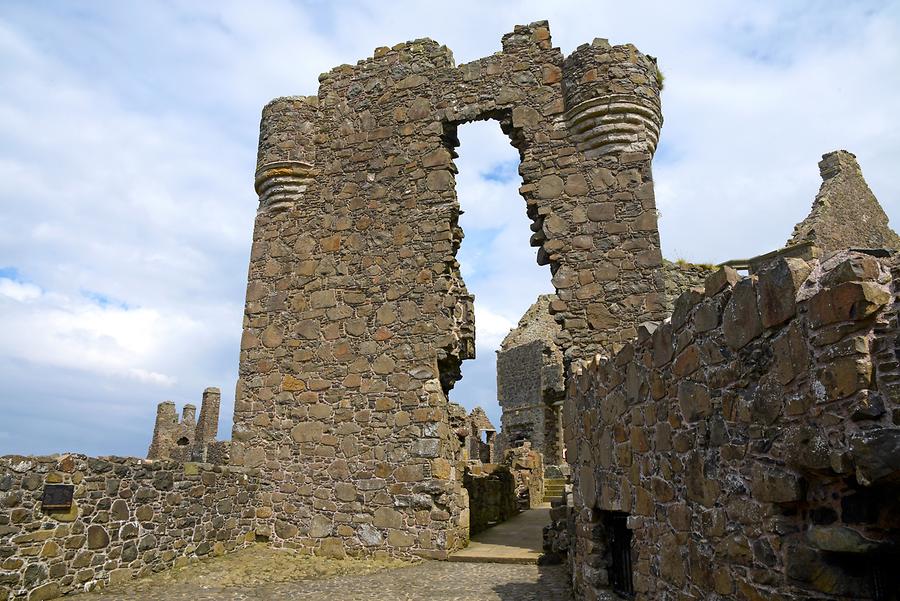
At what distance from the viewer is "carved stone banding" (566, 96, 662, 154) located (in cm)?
932

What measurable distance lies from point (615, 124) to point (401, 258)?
3.96m

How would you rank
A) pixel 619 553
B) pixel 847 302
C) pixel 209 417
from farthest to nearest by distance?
pixel 209 417
pixel 619 553
pixel 847 302

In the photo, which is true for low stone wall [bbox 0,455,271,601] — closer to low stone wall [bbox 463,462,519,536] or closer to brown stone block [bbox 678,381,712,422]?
low stone wall [bbox 463,462,519,536]

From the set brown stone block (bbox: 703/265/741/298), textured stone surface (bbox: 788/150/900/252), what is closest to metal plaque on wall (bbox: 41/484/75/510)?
brown stone block (bbox: 703/265/741/298)

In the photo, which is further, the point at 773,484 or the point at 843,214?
the point at 843,214

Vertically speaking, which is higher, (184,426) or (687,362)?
(184,426)

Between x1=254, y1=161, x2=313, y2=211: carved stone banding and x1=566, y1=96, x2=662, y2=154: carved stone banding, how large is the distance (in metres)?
Result: 4.98

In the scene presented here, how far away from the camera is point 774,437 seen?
2.57 m

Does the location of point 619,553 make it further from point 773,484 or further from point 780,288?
point 780,288

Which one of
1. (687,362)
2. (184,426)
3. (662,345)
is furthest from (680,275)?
(184,426)

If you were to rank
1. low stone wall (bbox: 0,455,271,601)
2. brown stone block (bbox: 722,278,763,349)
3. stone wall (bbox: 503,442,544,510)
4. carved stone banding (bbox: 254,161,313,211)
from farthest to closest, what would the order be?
stone wall (bbox: 503,442,544,510) < carved stone banding (bbox: 254,161,313,211) < low stone wall (bbox: 0,455,271,601) < brown stone block (bbox: 722,278,763,349)

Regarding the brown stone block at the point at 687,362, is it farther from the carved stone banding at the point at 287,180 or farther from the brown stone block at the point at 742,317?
the carved stone banding at the point at 287,180

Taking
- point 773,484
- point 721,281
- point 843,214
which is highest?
point 843,214

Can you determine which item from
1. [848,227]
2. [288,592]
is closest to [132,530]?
[288,592]
